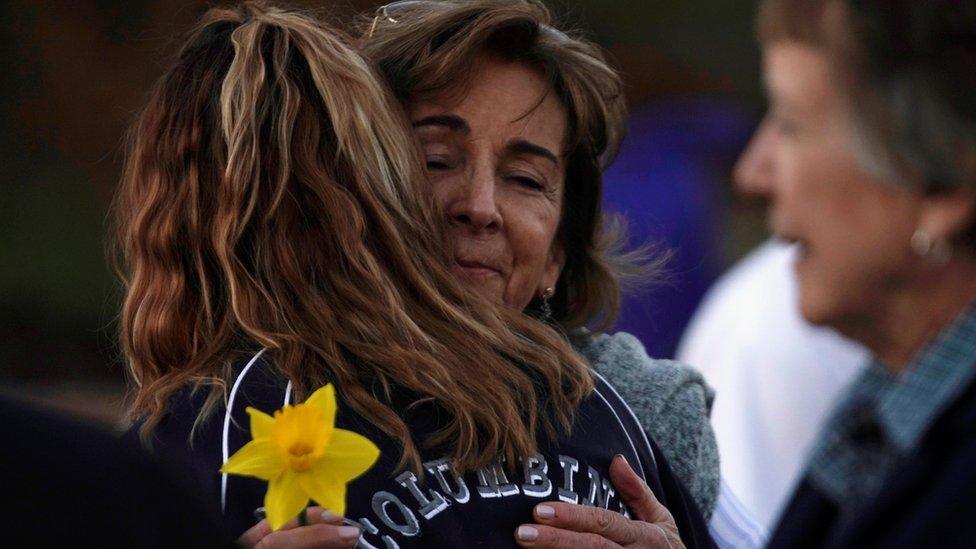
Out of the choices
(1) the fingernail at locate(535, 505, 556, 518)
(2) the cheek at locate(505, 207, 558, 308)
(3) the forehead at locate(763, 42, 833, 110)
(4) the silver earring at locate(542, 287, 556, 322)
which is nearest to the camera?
(3) the forehead at locate(763, 42, 833, 110)

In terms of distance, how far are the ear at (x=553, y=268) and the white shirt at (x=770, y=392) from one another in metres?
1.27

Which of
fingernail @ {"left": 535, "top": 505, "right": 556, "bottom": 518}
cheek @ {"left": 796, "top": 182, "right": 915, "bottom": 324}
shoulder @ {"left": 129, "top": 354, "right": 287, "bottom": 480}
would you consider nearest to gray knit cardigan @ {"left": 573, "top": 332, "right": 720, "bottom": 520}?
fingernail @ {"left": 535, "top": 505, "right": 556, "bottom": 518}

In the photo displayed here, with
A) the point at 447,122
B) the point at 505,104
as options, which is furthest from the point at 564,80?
the point at 447,122

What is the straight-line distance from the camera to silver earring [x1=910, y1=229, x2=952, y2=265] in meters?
1.63

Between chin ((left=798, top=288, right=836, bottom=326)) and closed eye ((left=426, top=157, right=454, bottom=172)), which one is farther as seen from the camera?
closed eye ((left=426, top=157, right=454, bottom=172))

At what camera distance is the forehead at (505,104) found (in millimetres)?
2893

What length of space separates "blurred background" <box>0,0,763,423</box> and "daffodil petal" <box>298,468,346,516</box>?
4209 millimetres

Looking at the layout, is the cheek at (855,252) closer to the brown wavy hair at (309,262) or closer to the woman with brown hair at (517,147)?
the brown wavy hair at (309,262)

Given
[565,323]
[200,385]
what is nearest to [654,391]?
[565,323]

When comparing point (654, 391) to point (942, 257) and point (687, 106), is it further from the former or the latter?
point (687, 106)

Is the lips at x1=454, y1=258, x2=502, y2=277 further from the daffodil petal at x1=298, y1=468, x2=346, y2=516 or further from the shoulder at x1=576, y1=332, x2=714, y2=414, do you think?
the daffodil petal at x1=298, y1=468, x2=346, y2=516

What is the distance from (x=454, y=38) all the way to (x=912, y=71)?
4.82 feet

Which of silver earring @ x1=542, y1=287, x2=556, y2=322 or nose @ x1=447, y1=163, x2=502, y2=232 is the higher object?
nose @ x1=447, y1=163, x2=502, y2=232

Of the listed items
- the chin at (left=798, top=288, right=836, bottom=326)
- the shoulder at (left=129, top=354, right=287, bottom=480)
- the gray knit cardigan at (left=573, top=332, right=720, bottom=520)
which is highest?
the chin at (left=798, top=288, right=836, bottom=326)
